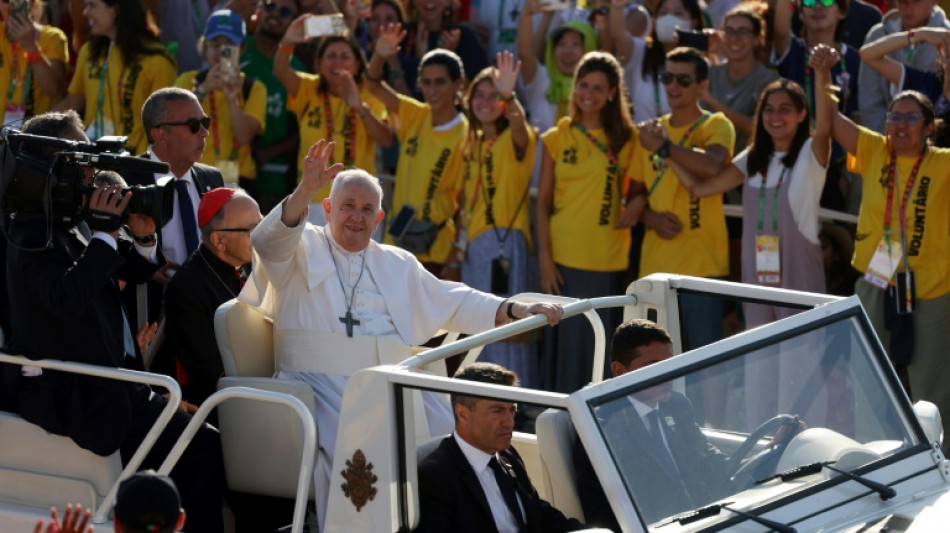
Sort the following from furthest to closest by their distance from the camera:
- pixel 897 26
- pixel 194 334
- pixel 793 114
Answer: pixel 897 26 → pixel 793 114 → pixel 194 334

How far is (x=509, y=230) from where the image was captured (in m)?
10.7

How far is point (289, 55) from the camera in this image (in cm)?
1111

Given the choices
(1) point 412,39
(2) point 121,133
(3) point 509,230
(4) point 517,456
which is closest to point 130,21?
(2) point 121,133

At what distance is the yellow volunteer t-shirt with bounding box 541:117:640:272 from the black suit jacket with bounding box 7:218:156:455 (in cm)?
414

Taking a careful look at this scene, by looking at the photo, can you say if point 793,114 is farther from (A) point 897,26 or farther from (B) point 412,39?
(B) point 412,39

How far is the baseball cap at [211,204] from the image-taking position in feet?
24.8

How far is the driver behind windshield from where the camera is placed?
211 inches

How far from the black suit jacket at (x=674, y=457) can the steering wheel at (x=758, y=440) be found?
1.9 inches

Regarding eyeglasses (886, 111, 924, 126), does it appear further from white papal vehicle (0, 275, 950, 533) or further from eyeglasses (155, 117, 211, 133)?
eyeglasses (155, 117, 211, 133)

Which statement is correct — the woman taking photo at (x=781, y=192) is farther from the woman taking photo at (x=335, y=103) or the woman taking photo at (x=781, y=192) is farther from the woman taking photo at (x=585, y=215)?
the woman taking photo at (x=335, y=103)

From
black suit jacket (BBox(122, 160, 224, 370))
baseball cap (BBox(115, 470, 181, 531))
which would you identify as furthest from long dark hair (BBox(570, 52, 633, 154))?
baseball cap (BBox(115, 470, 181, 531))

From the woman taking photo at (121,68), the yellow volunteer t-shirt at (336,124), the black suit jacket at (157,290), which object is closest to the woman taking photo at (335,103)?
the yellow volunteer t-shirt at (336,124)

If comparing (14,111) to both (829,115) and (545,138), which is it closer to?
(545,138)

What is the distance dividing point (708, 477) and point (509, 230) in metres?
5.25
